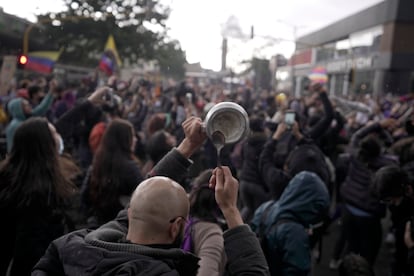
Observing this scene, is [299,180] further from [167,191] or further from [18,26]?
[18,26]

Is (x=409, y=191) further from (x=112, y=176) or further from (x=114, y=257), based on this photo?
(x=114, y=257)

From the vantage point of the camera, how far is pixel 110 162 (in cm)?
331

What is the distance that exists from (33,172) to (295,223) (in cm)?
169

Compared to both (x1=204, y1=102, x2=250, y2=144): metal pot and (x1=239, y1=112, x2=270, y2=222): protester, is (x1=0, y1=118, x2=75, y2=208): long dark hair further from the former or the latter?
(x1=239, y1=112, x2=270, y2=222): protester

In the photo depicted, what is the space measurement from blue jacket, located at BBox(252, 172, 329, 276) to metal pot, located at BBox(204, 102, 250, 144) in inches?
46.0

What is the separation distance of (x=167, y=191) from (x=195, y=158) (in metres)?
3.49

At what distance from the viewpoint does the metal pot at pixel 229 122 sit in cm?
166

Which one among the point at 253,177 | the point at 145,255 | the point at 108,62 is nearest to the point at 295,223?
the point at 145,255

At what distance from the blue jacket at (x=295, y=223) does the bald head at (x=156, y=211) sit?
1.24 metres

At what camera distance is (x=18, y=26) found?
21031mm

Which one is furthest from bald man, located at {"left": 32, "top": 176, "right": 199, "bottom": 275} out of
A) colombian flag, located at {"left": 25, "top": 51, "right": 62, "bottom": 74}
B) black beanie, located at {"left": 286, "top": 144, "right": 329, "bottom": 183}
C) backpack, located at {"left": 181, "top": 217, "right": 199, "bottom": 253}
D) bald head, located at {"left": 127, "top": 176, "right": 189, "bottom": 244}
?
colombian flag, located at {"left": 25, "top": 51, "right": 62, "bottom": 74}

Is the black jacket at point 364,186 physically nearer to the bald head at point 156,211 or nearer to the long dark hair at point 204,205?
the long dark hair at point 204,205

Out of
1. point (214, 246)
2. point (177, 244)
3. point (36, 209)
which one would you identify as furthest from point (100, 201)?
point (177, 244)

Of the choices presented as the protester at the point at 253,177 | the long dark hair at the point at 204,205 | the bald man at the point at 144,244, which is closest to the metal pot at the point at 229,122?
the bald man at the point at 144,244
